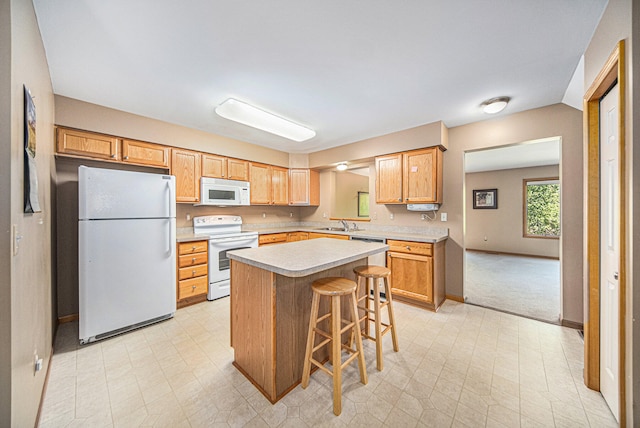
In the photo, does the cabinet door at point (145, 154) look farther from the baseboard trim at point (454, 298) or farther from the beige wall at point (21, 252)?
the baseboard trim at point (454, 298)

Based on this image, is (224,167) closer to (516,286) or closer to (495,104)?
(495,104)

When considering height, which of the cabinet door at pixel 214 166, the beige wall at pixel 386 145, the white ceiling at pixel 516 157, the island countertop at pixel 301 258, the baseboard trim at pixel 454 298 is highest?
the white ceiling at pixel 516 157

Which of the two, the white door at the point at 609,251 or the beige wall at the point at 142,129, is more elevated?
the beige wall at the point at 142,129

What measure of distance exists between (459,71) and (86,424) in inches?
145

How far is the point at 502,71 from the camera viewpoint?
211cm

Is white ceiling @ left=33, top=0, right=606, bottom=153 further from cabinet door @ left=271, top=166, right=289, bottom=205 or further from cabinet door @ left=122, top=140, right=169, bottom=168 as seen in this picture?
cabinet door @ left=271, top=166, right=289, bottom=205

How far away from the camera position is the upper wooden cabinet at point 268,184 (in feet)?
14.3

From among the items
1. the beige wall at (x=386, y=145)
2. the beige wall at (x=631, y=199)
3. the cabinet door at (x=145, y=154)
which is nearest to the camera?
the beige wall at (x=631, y=199)

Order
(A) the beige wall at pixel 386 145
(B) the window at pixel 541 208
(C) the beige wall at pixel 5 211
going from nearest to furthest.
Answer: (C) the beige wall at pixel 5 211, (A) the beige wall at pixel 386 145, (B) the window at pixel 541 208

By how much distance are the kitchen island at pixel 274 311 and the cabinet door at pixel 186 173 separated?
6.68 feet

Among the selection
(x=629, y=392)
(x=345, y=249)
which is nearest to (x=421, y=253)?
(x=345, y=249)

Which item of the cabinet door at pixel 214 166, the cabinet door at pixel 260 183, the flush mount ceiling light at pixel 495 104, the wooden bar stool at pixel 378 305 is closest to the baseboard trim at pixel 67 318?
the cabinet door at pixel 214 166

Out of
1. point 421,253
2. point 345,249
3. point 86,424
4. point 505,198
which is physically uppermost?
point 505,198

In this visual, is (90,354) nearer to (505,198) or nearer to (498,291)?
(498,291)
